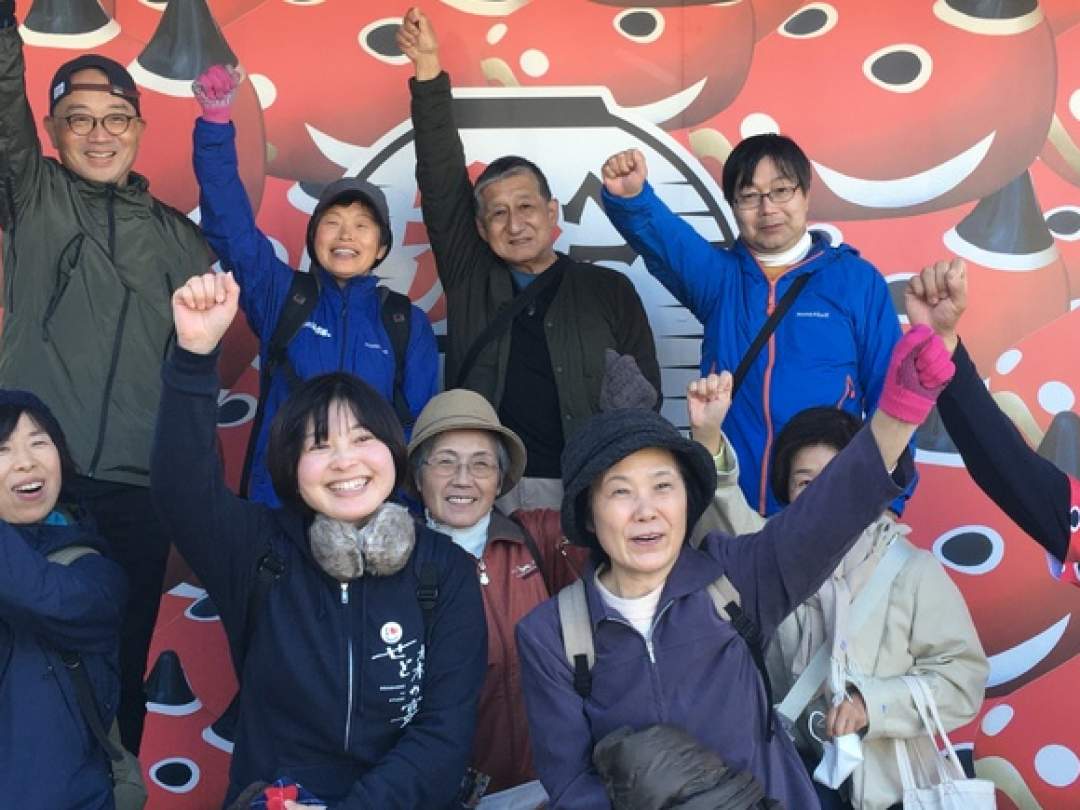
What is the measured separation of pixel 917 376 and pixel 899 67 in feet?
7.78

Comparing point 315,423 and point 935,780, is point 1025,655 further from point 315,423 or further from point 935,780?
point 315,423

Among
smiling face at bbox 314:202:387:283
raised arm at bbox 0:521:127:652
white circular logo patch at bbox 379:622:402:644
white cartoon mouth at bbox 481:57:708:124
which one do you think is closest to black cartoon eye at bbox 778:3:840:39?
white cartoon mouth at bbox 481:57:708:124

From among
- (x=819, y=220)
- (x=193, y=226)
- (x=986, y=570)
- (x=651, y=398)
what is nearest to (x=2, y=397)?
(x=193, y=226)

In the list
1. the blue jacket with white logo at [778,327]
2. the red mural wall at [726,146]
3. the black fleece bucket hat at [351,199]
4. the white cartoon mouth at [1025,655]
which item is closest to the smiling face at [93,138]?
the black fleece bucket hat at [351,199]

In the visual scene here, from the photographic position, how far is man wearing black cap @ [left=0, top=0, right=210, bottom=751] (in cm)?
371

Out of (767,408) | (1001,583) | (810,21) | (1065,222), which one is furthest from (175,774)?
(1065,222)

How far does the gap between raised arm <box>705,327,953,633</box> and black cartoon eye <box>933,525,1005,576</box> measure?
1914 millimetres

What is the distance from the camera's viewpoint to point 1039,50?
438cm

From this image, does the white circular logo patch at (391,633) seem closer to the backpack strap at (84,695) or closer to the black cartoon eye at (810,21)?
the backpack strap at (84,695)

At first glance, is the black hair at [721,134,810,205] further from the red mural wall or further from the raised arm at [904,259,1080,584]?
the raised arm at [904,259,1080,584]

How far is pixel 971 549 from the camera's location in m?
4.40

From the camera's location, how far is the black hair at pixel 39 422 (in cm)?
307

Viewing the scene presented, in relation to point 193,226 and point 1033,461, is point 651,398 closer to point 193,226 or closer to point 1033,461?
point 1033,461

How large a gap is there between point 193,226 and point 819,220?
203cm
